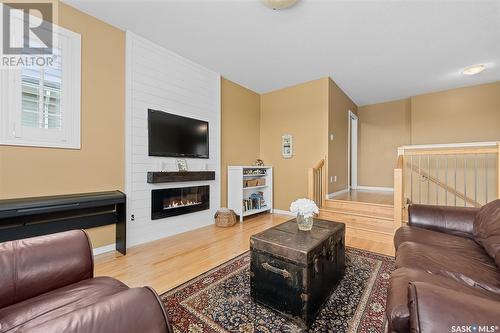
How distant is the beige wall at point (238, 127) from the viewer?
4.32 meters

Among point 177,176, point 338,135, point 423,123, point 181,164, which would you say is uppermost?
point 423,123

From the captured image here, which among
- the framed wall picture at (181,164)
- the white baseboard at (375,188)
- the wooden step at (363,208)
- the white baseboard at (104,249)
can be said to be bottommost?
the white baseboard at (104,249)

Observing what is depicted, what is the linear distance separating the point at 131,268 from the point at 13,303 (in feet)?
4.17

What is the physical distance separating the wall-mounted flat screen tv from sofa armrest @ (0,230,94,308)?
1960 mm

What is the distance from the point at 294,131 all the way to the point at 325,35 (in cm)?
206

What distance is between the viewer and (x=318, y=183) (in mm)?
4137

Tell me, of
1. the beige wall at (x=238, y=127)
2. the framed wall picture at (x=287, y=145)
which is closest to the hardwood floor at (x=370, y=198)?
the framed wall picture at (x=287, y=145)

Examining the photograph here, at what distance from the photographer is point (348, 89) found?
4906 millimetres

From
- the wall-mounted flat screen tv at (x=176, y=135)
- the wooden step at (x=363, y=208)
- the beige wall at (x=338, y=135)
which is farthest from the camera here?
the beige wall at (x=338, y=135)

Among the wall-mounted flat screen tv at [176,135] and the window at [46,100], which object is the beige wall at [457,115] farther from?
the window at [46,100]

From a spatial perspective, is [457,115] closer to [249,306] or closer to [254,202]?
[254,202]

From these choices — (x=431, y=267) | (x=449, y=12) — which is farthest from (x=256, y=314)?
(x=449, y=12)

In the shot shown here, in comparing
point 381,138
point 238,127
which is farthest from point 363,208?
point 381,138

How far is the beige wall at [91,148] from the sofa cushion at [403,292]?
2.91 meters
